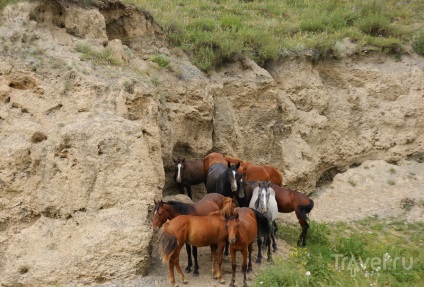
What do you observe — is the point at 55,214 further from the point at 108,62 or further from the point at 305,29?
the point at 305,29

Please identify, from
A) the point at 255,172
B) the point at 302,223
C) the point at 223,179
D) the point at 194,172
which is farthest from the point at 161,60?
the point at 302,223

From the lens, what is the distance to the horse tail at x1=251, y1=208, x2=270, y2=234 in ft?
32.7

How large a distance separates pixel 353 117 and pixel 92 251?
1111cm

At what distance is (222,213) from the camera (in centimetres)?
959

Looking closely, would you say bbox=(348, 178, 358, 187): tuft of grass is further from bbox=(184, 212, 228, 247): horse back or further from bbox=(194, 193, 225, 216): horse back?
bbox=(184, 212, 228, 247): horse back

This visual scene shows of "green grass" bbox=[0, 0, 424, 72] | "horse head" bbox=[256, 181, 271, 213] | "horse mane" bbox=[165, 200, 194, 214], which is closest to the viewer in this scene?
"horse mane" bbox=[165, 200, 194, 214]

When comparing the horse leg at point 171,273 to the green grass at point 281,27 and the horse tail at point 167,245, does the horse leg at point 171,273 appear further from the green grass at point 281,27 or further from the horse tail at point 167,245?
the green grass at point 281,27

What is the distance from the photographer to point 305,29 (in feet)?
61.9

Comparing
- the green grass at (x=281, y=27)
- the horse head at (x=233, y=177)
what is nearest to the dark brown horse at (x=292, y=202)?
the horse head at (x=233, y=177)

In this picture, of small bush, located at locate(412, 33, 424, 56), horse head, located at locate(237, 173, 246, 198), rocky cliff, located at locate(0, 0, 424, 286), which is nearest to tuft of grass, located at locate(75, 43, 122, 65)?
rocky cliff, located at locate(0, 0, 424, 286)

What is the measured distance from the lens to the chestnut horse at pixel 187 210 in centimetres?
893

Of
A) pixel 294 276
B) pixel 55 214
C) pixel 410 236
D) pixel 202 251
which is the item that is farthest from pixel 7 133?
pixel 410 236

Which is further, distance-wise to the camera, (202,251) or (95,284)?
(202,251)

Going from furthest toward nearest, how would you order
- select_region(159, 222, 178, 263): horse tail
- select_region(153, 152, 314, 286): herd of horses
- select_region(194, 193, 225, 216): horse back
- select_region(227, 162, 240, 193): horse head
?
select_region(227, 162, 240, 193): horse head < select_region(194, 193, 225, 216): horse back < select_region(153, 152, 314, 286): herd of horses < select_region(159, 222, 178, 263): horse tail
